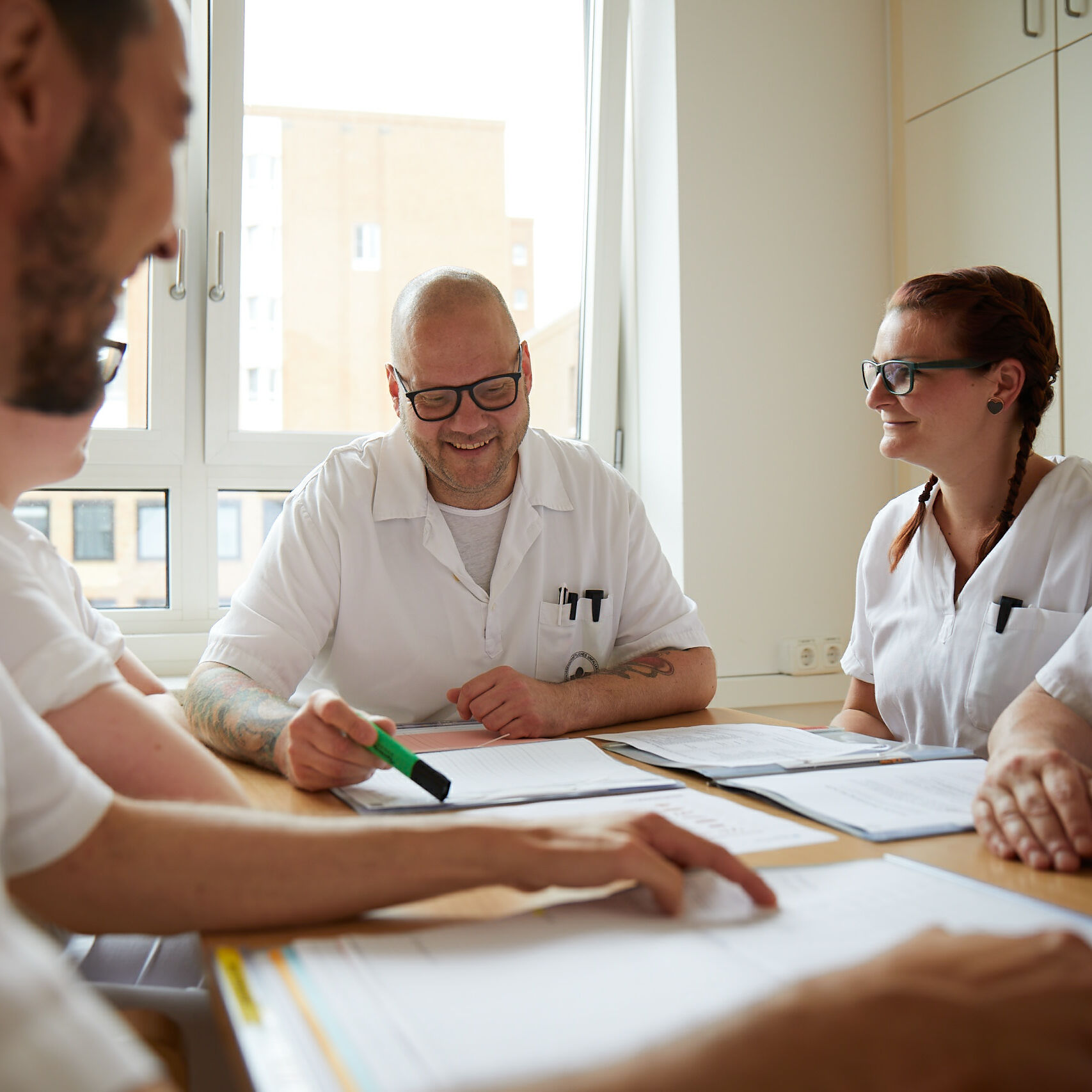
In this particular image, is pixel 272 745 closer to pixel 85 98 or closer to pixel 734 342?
pixel 85 98

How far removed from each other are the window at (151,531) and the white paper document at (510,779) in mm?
1657

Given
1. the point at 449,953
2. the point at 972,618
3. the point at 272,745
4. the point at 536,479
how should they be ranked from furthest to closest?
the point at 536,479, the point at 972,618, the point at 272,745, the point at 449,953

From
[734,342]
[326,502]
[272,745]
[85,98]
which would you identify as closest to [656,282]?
[734,342]

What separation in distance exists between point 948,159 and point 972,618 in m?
1.72

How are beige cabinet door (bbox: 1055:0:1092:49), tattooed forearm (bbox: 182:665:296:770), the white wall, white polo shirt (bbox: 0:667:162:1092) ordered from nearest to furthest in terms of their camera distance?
white polo shirt (bbox: 0:667:162:1092), tattooed forearm (bbox: 182:665:296:770), beige cabinet door (bbox: 1055:0:1092:49), the white wall

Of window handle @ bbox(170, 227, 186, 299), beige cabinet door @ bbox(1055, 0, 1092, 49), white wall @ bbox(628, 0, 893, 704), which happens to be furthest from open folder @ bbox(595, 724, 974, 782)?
beige cabinet door @ bbox(1055, 0, 1092, 49)

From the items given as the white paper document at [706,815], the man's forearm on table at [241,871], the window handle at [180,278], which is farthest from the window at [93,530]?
the man's forearm on table at [241,871]

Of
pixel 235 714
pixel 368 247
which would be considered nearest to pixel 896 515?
pixel 235 714

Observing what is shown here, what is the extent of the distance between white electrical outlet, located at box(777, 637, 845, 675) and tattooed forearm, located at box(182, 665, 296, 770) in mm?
1803

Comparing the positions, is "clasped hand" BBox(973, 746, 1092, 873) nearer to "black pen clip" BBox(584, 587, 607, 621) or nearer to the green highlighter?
the green highlighter

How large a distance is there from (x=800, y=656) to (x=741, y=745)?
1633mm

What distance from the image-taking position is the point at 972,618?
1.72 metres

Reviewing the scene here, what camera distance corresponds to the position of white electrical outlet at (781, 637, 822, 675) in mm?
2953

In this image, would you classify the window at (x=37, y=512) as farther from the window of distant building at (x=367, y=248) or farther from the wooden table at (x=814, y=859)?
the wooden table at (x=814, y=859)
